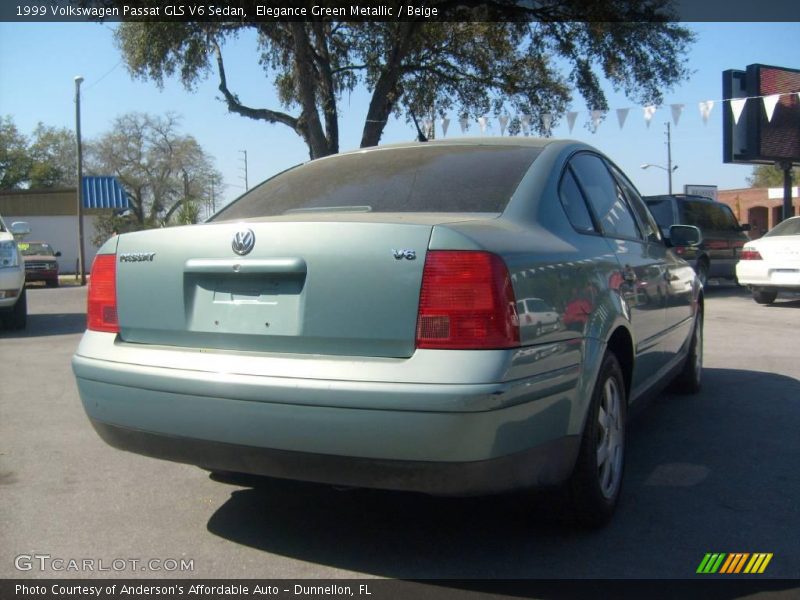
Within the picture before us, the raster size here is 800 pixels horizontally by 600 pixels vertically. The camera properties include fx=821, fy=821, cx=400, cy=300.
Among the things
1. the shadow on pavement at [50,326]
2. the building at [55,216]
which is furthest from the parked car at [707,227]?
the building at [55,216]

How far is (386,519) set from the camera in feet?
11.4

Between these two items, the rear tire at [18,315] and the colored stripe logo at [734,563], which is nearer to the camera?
the colored stripe logo at [734,563]

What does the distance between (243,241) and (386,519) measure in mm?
1350

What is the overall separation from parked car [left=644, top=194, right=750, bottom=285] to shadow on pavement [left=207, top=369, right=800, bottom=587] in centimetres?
1025

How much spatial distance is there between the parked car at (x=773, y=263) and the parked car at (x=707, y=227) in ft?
4.26

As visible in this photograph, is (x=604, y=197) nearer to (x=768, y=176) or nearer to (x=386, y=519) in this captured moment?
(x=386, y=519)

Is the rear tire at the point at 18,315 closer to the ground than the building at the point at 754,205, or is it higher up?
closer to the ground

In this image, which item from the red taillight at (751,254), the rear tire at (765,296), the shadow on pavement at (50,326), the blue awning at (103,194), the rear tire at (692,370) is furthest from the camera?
the blue awning at (103,194)

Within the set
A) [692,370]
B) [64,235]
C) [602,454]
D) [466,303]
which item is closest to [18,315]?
[692,370]

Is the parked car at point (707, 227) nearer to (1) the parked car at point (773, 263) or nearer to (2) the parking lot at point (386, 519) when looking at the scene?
(1) the parked car at point (773, 263)

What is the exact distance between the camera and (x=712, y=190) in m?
29.0

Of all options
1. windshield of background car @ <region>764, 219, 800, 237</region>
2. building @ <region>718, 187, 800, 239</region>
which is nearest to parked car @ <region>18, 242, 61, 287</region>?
windshield of background car @ <region>764, 219, 800, 237</region>

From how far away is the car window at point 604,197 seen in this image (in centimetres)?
388

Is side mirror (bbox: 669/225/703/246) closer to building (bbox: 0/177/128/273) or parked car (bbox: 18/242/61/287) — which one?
parked car (bbox: 18/242/61/287)
